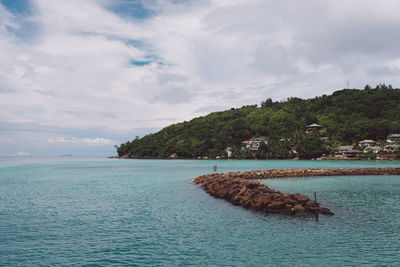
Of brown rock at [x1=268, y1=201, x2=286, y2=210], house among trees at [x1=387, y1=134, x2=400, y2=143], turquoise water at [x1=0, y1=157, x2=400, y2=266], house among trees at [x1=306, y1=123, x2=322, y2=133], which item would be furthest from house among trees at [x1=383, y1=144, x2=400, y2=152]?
brown rock at [x1=268, y1=201, x2=286, y2=210]

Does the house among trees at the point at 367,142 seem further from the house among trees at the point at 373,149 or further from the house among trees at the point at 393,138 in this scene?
the house among trees at the point at 373,149

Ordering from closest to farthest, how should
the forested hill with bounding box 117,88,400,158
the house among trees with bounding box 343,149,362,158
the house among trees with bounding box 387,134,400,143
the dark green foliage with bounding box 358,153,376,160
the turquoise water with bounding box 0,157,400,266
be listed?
1. the turquoise water with bounding box 0,157,400,266
2. the dark green foliage with bounding box 358,153,376,160
3. the house among trees with bounding box 343,149,362,158
4. the house among trees with bounding box 387,134,400,143
5. the forested hill with bounding box 117,88,400,158

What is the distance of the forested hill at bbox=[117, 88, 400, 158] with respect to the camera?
401 ft

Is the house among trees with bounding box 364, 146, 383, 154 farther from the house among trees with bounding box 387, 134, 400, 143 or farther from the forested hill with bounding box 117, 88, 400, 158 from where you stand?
the forested hill with bounding box 117, 88, 400, 158

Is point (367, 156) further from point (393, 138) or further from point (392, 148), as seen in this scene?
point (393, 138)

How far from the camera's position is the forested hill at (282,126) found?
401ft

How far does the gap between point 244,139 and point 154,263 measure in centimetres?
15320

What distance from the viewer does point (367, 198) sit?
2556 cm

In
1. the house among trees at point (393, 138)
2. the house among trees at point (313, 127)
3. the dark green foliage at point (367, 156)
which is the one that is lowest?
the dark green foliage at point (367, 156)

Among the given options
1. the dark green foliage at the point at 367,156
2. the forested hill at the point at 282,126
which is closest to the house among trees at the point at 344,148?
the dark green foliage at the point at 367,156

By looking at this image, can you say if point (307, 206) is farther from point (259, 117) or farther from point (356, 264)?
point (259, 117)

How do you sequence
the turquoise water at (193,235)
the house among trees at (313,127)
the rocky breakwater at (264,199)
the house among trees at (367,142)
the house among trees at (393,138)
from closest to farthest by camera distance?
the turquoise water at (193,235)
the rocky breakwater at (264,199)
the house among trees at (393,138)
the house among trees at (367,142)
the house among trees at (313,127)

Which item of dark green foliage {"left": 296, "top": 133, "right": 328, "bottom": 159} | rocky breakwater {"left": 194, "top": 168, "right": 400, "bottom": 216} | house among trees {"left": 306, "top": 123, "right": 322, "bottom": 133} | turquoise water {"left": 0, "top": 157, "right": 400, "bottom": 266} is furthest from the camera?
house among trees {"left": 306, "top": 123, "right": 322, "bottom": 133}

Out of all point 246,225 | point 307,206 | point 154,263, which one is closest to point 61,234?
point 154,263
